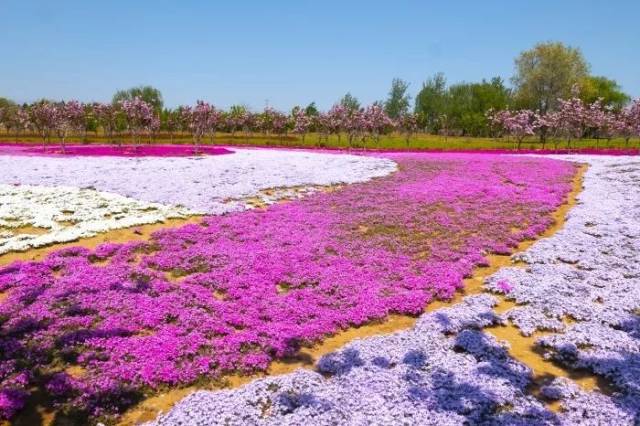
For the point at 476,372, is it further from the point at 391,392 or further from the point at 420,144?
the point at 420,144

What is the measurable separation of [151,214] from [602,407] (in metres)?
18.8

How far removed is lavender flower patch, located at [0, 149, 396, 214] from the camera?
1016 inches

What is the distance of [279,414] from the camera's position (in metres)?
7.49

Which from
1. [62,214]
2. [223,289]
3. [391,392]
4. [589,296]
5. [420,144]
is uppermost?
[420,144]

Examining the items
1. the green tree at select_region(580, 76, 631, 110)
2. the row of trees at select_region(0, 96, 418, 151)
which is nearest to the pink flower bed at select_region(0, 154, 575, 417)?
the row of trees at select_region(0, 96, 418, 151)

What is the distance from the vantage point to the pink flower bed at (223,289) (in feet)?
29.1

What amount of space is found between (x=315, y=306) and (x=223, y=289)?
2.90m

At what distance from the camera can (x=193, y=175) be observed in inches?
1312

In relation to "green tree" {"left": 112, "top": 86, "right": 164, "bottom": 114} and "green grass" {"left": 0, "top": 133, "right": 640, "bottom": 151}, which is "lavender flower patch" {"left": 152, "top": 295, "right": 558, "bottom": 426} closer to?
"green grass" {"left": 0, "top": 133, "right": 640, "bottom": 151}

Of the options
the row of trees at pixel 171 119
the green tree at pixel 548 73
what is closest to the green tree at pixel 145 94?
the row of trees at pixel 171 119

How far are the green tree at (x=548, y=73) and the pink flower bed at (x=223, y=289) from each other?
90.7 m

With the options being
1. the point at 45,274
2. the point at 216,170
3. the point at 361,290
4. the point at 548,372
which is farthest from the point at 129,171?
the point at 548,372

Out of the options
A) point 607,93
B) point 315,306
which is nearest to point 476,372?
point 315,306

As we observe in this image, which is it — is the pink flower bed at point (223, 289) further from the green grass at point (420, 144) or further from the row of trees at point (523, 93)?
the row of trees at point (523, 93)
